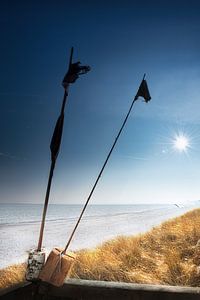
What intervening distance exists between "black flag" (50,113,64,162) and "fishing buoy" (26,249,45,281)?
3.28ft

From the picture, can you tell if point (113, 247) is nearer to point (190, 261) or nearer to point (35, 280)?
point (190, 261)

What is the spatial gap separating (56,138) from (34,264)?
4.40ft

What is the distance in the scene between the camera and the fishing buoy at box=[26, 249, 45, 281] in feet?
10.8

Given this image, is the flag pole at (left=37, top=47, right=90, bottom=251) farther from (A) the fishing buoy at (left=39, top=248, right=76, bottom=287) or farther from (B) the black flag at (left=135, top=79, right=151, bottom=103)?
(B) the black flag at (left=135, top=79, right=151, bottom=103)

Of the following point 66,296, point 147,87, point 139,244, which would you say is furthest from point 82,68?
point 139,244

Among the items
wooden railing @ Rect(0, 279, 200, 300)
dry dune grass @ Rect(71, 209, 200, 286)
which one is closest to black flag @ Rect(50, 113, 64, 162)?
wooden railing @ Rect(0, 279, 200, 300)

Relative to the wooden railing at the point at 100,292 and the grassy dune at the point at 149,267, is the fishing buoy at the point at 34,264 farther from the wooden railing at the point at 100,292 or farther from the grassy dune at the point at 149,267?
the grassy dune at the point at 149,267

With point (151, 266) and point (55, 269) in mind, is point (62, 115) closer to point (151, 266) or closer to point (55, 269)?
point (55, 269)

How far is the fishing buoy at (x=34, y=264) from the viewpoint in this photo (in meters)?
3.29

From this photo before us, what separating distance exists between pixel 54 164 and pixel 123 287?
5.13 feet

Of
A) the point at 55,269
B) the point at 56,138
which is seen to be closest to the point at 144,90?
the point at 56,138

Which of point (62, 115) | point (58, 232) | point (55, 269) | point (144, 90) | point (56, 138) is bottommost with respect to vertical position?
point (58, 232)

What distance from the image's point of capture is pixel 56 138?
3.53 meters

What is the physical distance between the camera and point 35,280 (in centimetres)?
331
